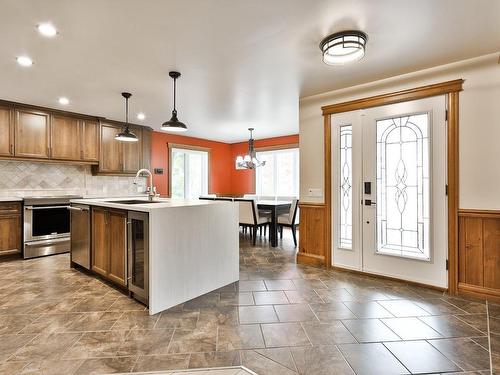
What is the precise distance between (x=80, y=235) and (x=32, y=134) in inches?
83.8

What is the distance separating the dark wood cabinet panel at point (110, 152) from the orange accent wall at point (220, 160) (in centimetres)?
89

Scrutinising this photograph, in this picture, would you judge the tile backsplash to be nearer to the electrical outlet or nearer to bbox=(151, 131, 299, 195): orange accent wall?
bbox=(151, 131, 299, 195): orange accent wall

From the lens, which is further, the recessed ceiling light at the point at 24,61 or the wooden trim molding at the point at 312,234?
the wooden trim molding at the point at 312,234

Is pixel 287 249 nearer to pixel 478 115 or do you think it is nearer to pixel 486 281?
pixel 486 281

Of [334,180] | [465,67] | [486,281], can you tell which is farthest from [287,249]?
[465,67]

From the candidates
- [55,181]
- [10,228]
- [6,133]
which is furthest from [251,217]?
[6,133]

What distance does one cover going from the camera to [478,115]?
2738 mm

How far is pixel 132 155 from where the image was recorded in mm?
5715

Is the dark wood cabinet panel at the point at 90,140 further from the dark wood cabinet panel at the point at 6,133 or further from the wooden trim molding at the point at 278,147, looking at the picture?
the wooden trim molding at the point at 278,147

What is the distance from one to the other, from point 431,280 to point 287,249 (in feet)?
7.37

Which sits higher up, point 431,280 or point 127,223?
point 127,223

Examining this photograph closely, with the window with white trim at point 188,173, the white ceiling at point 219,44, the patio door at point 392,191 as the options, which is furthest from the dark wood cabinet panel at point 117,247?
the window with white trim at point 188,173

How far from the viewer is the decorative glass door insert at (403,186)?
3.05 m

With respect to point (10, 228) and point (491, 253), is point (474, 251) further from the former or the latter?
point (10, 228)
